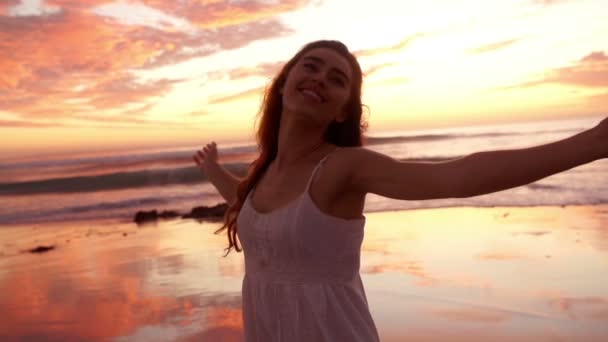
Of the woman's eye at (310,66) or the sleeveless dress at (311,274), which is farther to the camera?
the woman's eye at (310,66)

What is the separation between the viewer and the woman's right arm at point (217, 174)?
3.13 meters

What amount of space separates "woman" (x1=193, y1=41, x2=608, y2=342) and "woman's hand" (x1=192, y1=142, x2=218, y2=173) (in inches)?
36.5

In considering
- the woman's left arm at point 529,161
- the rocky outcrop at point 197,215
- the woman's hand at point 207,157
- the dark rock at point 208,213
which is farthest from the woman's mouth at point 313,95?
the dark rock at point 208,213

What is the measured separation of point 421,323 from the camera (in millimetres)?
4922

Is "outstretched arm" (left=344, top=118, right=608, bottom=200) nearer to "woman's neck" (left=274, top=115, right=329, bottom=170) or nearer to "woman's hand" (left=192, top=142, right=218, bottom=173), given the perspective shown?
"woman's neck" (left=274, top=115, right=329, bottom=170)

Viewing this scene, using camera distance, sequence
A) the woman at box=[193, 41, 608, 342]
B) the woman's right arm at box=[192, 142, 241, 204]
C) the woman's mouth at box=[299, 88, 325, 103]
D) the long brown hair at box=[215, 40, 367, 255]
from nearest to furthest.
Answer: the woman at box=[193, 41, 608, 342]
the woman's mouth at box=[299, 88, 325, 103]
the long brown hair at box=[215, 40, 367, 255]
the woman's right arm at box=[192, 142, 241, 204]

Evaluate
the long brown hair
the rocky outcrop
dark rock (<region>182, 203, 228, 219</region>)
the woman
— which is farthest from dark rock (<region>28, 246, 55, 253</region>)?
the woman

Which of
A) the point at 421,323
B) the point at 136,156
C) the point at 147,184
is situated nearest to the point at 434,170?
the point at 421,323

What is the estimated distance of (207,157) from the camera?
11.2ft

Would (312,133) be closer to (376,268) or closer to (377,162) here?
(377,162)

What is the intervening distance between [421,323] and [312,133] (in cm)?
317

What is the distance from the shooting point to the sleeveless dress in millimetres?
1910

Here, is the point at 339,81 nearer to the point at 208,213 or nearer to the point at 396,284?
the point at 396,284

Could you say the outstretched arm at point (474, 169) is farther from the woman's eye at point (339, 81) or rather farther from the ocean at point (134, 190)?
the ocean at point (134, 190)
